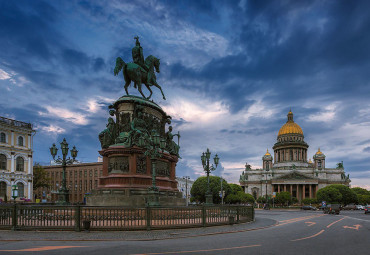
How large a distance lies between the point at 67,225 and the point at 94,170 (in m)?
76.0

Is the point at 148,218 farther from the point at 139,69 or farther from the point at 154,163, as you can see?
the point at 139,69

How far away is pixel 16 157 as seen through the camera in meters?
52.3

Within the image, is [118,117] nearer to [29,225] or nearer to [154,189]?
[154,189]

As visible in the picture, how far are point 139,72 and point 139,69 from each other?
0.27 metres

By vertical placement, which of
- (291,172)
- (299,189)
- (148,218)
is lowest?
(299,189)

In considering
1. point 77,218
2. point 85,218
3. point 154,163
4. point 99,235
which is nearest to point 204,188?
point 154,163

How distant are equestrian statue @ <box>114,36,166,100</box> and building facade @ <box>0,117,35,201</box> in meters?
33.4

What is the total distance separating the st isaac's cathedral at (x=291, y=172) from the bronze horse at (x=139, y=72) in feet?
378

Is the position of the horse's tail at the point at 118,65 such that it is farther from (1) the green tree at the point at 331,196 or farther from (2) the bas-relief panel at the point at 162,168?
(1) the green tree at the point at 331,196

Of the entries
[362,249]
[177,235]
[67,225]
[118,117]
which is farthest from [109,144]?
[362,249]

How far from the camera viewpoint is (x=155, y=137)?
1914 centimetres

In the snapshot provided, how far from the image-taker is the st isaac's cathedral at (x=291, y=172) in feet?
449

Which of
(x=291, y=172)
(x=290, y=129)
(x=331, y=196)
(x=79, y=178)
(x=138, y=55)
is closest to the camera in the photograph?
(x=138, y=55)

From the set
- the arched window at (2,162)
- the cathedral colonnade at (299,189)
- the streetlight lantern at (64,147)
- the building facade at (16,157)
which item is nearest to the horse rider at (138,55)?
the streetlight lantern at (64,147)
